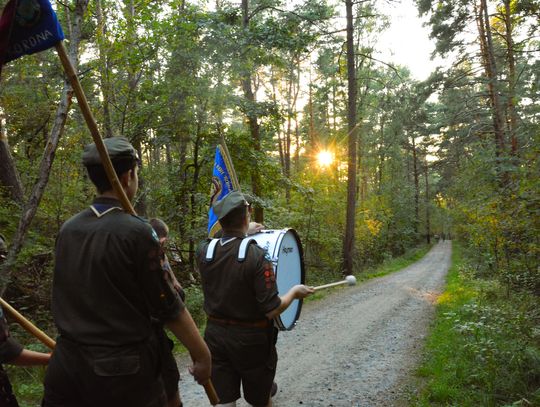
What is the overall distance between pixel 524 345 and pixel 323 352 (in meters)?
3.13

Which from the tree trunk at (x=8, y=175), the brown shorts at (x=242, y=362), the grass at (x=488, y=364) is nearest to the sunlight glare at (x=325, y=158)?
the grass at (x=488, y=364)

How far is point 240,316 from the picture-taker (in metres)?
3.11

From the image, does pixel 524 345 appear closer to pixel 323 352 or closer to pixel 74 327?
pixel 323 352

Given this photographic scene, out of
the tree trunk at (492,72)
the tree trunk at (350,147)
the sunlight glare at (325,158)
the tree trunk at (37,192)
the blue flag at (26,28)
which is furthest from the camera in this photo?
the sunlight glare at (325,158)

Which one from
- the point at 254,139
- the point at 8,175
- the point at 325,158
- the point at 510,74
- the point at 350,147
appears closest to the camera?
the point at 8,175

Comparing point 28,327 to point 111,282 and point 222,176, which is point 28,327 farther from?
point 222,176

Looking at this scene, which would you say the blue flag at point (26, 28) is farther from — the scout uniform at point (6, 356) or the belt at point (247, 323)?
the belt at point (247, 323)

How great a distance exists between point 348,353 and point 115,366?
242 inches

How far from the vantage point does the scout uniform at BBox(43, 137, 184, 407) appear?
69.1 inches

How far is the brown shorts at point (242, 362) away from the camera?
10.2 ft

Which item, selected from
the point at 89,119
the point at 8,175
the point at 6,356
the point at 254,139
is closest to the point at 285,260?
the point at 6,356

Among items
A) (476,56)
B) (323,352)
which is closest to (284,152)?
(476,56)

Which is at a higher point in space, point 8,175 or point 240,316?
point 8,175

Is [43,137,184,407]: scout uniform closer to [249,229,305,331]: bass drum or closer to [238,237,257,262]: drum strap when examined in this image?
[238,237,257,262]: drum strap
